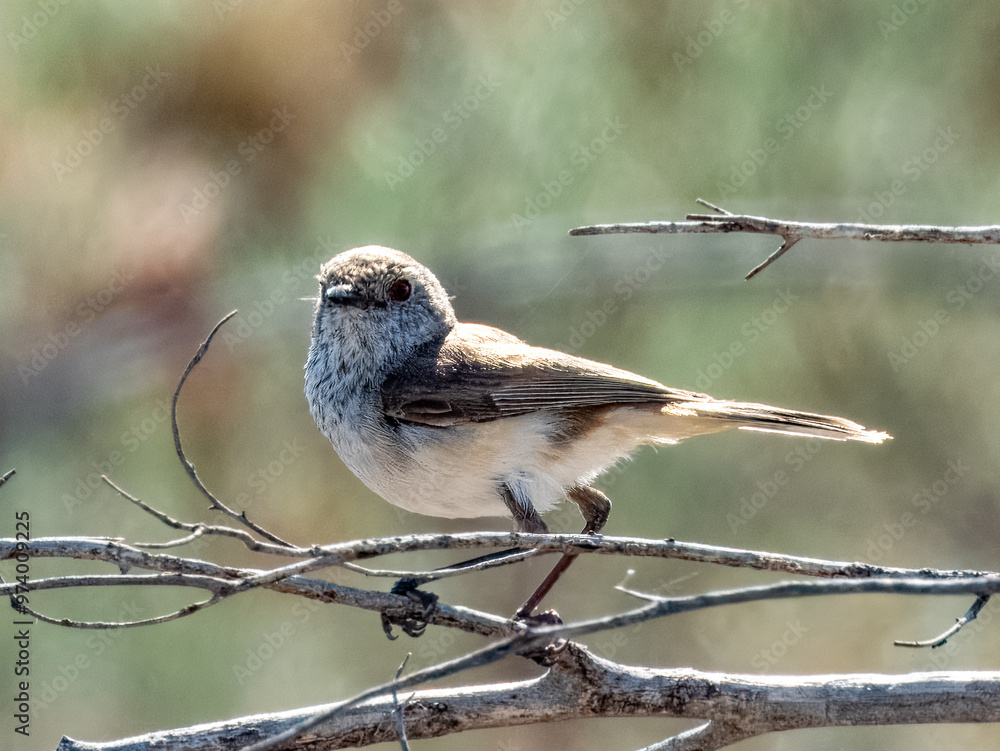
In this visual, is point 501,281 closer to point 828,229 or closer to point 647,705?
point 647,705

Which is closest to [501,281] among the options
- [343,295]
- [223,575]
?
[343,295]

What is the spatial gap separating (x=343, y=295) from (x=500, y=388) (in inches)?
23.8

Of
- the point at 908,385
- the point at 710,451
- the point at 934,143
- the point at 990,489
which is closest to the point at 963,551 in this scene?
the point at 990,489

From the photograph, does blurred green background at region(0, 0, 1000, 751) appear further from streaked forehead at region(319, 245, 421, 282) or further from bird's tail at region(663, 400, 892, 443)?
bird's tail at region(663, 400, 892, 443)

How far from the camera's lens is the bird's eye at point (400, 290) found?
334 cm

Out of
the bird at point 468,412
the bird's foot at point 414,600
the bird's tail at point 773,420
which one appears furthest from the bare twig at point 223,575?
the bird's tail at point 773,420

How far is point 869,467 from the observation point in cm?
447

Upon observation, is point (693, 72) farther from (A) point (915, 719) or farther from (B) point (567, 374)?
(A) point (915, 719)

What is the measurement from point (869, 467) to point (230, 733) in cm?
323

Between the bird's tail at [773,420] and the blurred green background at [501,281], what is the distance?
4.13 feet

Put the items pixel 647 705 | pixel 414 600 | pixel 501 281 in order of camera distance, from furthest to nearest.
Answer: pixel 501 281, pixel 647 705, pixel 414 600

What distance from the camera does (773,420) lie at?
301 cm

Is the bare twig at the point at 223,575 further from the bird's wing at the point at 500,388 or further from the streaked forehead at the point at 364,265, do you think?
the streaked forehead at the point at 364,265

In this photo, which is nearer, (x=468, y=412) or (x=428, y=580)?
(x=428, y=580)
